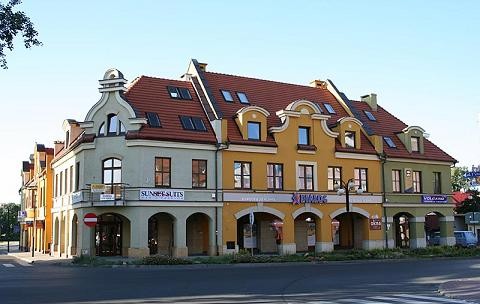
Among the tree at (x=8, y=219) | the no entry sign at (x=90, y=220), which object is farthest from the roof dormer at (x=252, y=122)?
the tree at (x=8, y=219)

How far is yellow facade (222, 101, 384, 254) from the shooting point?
36719 mm

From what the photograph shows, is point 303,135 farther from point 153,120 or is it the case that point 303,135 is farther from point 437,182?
point 437,182

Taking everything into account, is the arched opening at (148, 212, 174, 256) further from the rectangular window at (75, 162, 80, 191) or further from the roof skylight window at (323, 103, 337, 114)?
the roof skylight window at (323, 103, 337, 114)

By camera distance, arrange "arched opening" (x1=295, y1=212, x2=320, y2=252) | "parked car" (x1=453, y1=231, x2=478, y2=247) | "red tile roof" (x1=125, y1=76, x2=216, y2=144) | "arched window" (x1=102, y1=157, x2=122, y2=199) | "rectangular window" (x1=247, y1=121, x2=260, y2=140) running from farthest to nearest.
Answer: "parked car" (x1=453, y1=231, x2=478, y2=247), "arched opening" (x1=295, y1=212, x2=320, y2=252), "rectangular window" (x1=247, y1=121, x2=260, y2=140), "red tile roof" (x1=125, y1=76, x2=216, y2=144), "arched window" (x1=102, y1=157, x2=122, y2=199)

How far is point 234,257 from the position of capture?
3108 cm

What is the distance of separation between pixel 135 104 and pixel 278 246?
1332 cm

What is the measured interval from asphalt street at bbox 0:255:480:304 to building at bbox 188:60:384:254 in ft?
42.2

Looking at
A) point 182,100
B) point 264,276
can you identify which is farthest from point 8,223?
point 264,276

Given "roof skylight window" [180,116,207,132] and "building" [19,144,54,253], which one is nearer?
"roof skylight window" [180,116,207,132]

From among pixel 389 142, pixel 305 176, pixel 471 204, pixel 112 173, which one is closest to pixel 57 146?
pixel 112 173

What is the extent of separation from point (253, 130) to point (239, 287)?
20681mm

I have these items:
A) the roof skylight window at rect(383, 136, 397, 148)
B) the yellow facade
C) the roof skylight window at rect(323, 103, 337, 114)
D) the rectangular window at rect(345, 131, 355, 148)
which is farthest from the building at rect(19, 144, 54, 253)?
the roof skylight window at rect(383, 136, 397, 148)

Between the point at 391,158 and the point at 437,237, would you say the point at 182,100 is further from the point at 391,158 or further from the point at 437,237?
the point at 437,237

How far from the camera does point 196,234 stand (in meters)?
37.8
